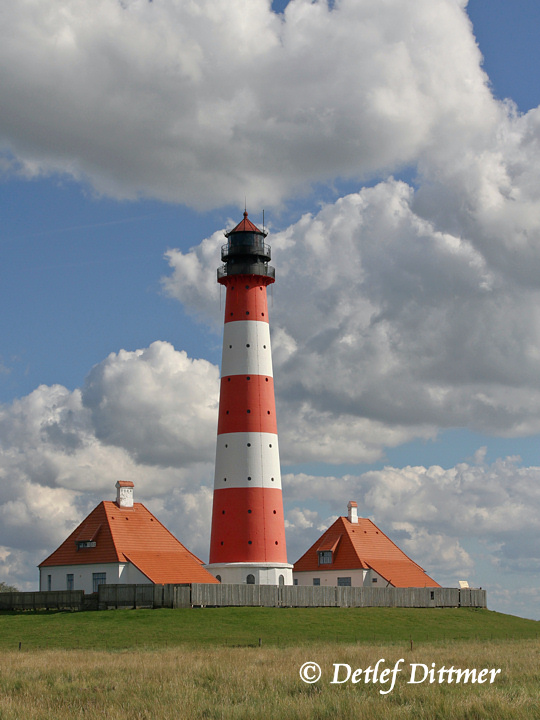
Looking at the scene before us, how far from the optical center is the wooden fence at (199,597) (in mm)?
51219

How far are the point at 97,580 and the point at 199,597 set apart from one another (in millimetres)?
7653

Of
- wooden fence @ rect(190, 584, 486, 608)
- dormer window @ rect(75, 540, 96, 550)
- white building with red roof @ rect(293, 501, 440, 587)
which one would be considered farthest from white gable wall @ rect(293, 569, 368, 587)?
dormer window @ rect(75, 540, 96, 550)

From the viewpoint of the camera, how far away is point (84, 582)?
56.1m

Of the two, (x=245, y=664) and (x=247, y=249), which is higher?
(x=247, y=249)

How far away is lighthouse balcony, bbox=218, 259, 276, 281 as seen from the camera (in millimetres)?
60406

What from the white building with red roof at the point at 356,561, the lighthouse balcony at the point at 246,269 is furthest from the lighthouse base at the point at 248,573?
the lighthouse balcony at the point at 246,269

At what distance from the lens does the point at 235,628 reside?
4441cm

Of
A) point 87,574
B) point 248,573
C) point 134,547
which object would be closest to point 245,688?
point 248,573

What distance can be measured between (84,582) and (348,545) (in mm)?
20748

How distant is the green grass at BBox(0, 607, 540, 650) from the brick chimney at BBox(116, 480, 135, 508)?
10.7 meters

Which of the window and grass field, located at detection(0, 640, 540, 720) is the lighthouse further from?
grass field, located at detection(0, 640, 540, 720)

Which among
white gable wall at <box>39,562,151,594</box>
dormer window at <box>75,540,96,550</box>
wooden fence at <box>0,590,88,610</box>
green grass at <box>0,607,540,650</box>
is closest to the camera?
green grass at <box>0,607,540,650</box>

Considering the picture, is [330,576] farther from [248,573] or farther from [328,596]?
[248,573]

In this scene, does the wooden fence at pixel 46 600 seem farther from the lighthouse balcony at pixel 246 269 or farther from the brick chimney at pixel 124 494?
the lighthouse balcony at pixel 246 269
